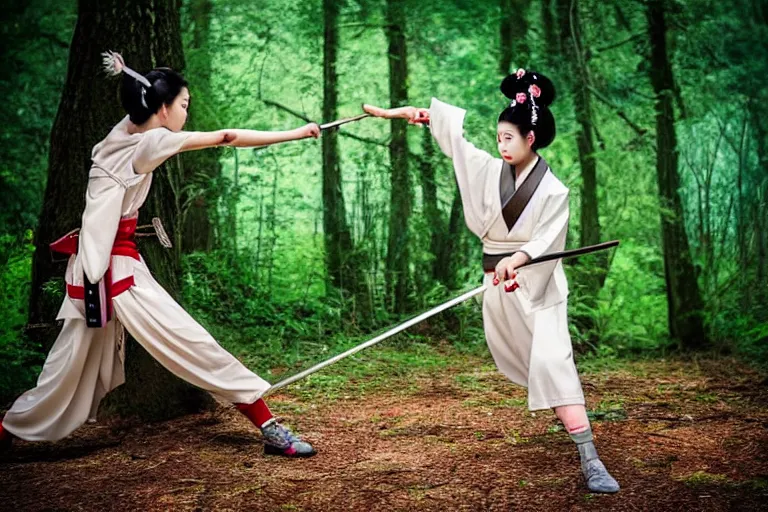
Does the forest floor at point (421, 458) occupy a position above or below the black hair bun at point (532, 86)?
below

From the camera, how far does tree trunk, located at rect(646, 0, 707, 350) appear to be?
22.2 ft

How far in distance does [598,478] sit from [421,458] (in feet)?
2.85

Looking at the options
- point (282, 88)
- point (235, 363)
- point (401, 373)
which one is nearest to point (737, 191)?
point (401, 373)

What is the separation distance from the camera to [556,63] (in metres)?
7.07

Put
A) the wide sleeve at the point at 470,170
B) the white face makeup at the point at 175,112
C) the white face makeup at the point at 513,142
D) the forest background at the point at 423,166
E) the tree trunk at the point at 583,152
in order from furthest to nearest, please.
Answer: the tree trunk at the point at 583,152 → the forest background at the point at 423,166 → the white face makeup at the point at 175,112 → the wide sleeve at the point at 470,170 → the white face makeup at the point at 513,142

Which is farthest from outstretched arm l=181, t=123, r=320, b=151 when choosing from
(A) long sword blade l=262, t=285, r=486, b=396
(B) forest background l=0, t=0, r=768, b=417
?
(B) forest background l=0, t=0, r=768, b=417

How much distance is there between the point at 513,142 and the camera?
11.0 ft

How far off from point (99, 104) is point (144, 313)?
53.9 inches

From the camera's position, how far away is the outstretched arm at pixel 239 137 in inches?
134

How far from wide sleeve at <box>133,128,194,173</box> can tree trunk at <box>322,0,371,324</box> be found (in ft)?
13.5

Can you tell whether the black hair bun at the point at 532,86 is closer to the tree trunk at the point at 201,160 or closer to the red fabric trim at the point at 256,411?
the red fabric trim at the point at 256,411

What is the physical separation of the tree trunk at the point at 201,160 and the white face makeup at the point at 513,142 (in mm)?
3955

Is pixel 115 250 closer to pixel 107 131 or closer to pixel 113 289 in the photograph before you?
pixel 113 289

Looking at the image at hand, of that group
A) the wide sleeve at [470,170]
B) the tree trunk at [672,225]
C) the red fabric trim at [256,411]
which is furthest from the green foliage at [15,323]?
the tree trunk at [672,225]
